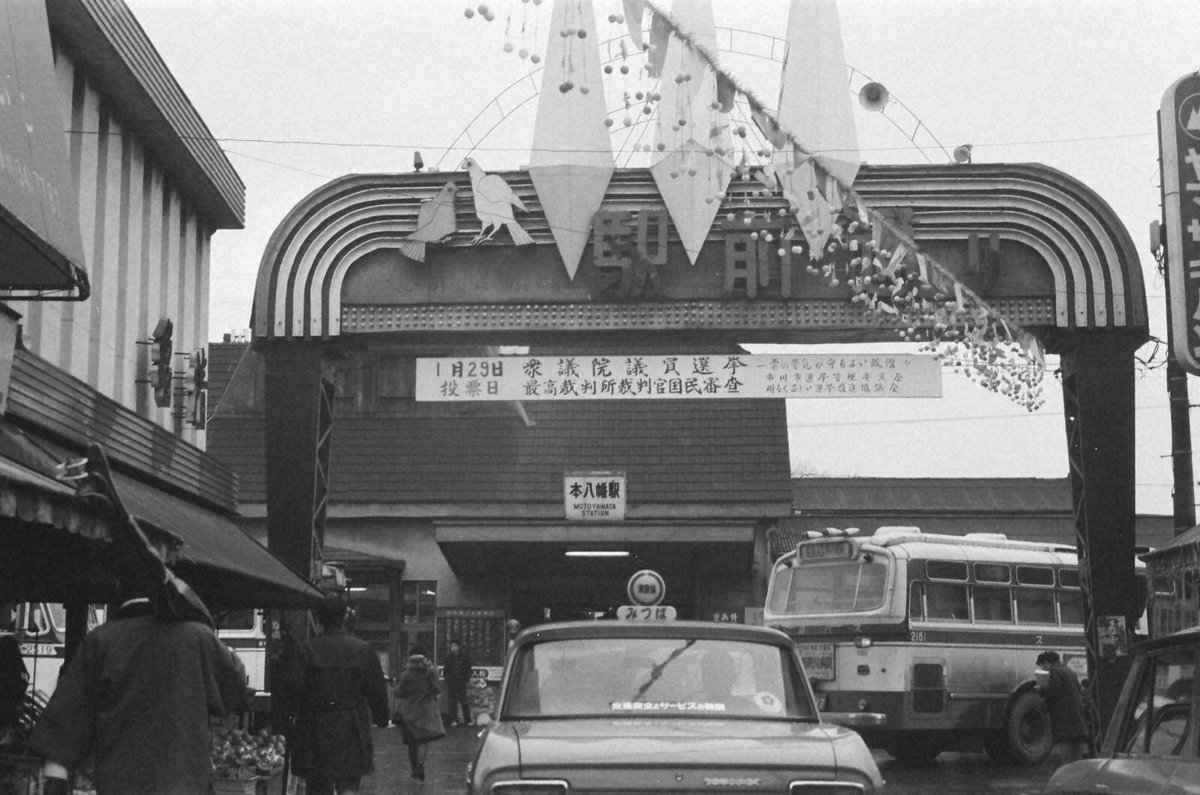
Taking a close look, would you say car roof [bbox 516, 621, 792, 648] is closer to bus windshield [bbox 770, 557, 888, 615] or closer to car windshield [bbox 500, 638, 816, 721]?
car windshield [bbox 500, 638, 816, 721]

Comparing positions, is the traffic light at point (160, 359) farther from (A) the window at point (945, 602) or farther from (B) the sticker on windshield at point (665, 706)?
(B) the sticker on windshield at point (665, 706)

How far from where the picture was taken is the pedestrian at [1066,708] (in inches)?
637

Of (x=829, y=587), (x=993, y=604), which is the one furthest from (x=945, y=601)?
(x=829, y=587)

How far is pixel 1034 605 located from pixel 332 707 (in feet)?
44.6

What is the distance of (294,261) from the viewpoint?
18.6 meters

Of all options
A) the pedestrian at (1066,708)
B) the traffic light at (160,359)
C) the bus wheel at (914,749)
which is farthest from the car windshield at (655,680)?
the bus wheel at (914,749)

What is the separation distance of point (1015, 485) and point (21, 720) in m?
40.4

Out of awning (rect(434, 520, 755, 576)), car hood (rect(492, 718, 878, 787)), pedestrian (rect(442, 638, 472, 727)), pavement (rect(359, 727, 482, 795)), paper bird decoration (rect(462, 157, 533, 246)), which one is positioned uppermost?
paper bird decoration (rect(462, 157, 533, 246))

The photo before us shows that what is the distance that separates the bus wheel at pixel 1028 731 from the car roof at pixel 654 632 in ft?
45.2

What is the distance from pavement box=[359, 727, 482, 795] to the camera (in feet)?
56.2

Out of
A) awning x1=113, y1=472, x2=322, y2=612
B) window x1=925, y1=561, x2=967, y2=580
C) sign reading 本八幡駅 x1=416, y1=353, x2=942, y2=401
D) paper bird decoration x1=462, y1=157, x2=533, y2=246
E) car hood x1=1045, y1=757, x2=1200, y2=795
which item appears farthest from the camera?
window x1=925, y1=561, x2=967, y2=580

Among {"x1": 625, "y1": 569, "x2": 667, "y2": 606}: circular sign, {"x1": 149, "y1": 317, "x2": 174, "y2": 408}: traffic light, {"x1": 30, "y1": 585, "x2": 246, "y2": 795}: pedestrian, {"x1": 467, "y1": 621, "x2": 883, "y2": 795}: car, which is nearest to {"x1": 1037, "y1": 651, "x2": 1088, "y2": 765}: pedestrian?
{"x1": 625, "y1": 569, "x2": 667, "y2": 606}: circular sign

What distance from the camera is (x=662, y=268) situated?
1852 centimetres

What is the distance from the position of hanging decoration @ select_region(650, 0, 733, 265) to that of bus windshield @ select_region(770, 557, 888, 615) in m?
5.01
